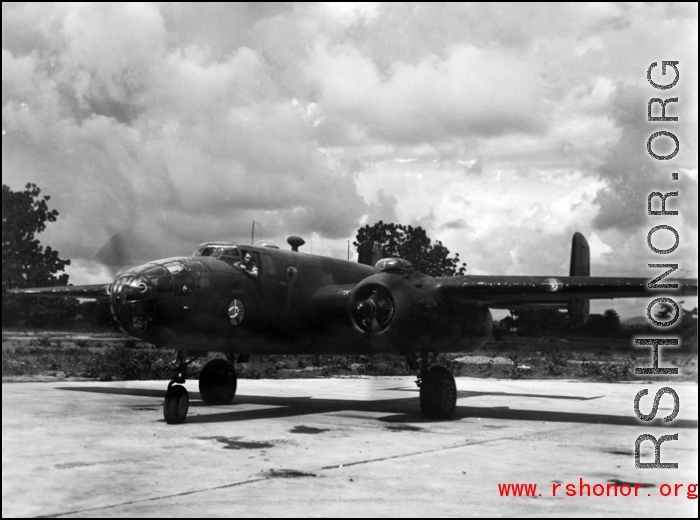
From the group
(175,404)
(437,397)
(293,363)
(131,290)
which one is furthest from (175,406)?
(293,363)

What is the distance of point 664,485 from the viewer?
768 cm

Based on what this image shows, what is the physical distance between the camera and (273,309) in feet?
45.8

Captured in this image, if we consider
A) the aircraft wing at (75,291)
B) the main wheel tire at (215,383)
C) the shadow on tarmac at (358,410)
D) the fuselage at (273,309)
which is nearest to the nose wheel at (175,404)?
the shadow on tarmac at (358,410)

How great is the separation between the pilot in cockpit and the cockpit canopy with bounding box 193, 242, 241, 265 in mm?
119

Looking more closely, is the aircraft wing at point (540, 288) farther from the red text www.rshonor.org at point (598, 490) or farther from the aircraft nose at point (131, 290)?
the aircraft nose at point (131, 290)

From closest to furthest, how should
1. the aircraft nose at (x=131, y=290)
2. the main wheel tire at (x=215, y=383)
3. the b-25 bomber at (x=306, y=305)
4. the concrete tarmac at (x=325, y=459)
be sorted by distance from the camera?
the concrete tarmac at (x=325, y=459)
the aircraft nose at (x=131, y=290)
the b-25 bomber at (x=306, y=305)
the main wheel tire at (x=215, y=383)

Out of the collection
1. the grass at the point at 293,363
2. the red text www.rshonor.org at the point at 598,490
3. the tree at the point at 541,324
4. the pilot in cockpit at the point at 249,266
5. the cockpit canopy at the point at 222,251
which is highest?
the cockpit canopy at the point at 222,251

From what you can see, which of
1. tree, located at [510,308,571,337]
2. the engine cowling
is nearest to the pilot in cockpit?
the engine cowling

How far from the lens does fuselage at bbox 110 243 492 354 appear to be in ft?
38.3

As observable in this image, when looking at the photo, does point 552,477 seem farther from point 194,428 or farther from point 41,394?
point 41,394

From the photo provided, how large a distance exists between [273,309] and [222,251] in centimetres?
156

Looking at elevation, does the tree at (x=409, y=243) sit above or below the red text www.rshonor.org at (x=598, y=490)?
above

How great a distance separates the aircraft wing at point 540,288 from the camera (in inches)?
505

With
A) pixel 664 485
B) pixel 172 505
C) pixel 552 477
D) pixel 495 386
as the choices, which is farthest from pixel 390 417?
pixel 495 386
